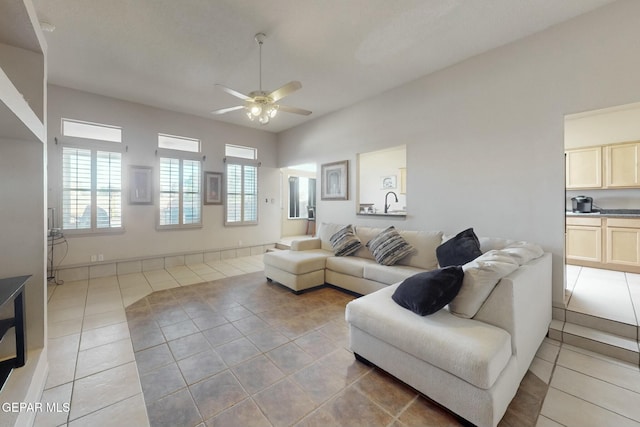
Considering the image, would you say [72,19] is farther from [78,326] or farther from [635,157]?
[635,157]

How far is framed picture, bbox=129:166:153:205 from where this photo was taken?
457 centimetres

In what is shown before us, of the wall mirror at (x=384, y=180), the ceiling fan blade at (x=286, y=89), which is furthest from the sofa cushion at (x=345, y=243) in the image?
the wall mirror at (x=384, y=180)

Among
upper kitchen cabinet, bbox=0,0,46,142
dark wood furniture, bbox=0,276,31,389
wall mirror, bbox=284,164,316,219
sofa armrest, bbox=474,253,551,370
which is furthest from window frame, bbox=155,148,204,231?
sofa armrest, bbox=474,253,551,370

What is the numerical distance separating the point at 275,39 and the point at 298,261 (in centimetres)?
268

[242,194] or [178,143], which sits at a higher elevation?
[178,143]

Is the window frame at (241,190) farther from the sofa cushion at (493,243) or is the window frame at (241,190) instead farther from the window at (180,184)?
the sofa cushion at (493,243)

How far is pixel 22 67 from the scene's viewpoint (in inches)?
64.0

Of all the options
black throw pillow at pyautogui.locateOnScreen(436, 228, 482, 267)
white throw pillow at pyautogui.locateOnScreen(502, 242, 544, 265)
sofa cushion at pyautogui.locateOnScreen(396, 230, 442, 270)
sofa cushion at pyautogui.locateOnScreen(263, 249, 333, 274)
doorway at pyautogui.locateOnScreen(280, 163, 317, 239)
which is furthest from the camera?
doorway at pyautogui.locateOnScreen(280, 163, 317, 239)

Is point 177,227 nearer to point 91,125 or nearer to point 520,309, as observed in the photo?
point 91,125

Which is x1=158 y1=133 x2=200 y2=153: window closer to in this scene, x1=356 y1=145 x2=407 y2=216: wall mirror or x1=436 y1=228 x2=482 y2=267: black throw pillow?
x1=356 y1=145 x2=407 y2=216: wall mirror

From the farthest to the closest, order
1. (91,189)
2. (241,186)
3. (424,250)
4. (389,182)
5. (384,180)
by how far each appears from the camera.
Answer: (384,180), (389,182), (241,186), (91,189), (424,250)

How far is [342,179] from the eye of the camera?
489 cm

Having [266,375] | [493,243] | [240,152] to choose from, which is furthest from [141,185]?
[493,243]

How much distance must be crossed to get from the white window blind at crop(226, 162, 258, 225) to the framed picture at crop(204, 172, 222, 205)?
0.20m
